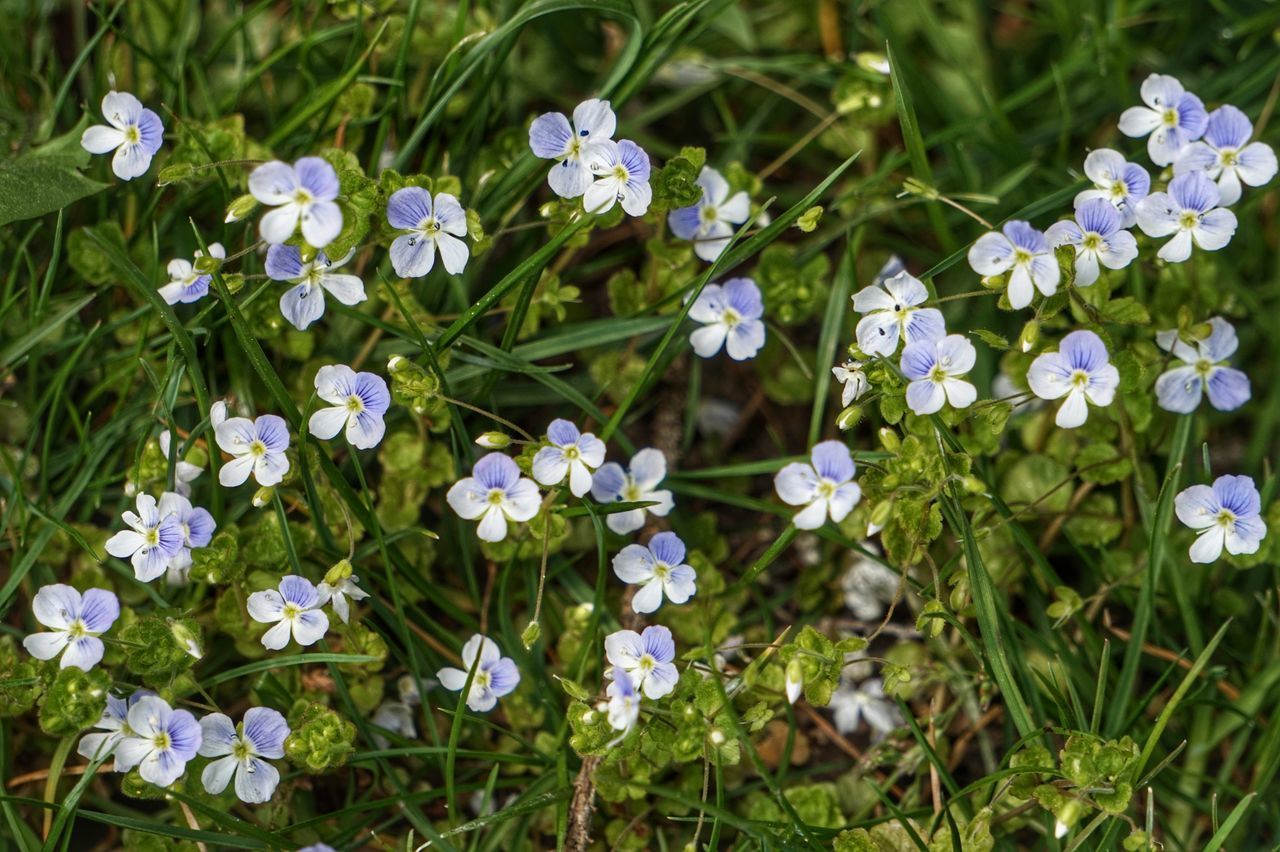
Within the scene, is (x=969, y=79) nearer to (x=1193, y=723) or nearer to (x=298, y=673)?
(x=1193, y=723)

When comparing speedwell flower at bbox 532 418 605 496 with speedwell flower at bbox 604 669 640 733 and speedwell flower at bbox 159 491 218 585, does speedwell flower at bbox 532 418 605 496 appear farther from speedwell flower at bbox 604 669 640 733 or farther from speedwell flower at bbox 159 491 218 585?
speedwell flower at bbox 159 491 218 585

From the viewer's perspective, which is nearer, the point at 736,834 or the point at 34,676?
the point at 34,676

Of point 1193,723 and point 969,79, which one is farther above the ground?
point 969,79

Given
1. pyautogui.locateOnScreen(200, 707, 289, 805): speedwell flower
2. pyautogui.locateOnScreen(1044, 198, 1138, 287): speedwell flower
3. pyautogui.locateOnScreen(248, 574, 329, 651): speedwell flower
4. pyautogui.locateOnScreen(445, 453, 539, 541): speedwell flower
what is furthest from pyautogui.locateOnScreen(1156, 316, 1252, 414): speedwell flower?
pyautogui.locateOnScreen(200, 707, 289, 805): speedwell flower

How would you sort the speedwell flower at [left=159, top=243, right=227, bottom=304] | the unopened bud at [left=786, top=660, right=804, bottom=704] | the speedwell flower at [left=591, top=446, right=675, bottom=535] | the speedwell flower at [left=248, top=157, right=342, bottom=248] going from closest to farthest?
the speedwell flower at [left=248, top=157, right=342, bottom=248]
the unopened bud at [left=786, top=660, right=804, bottom=704]
the speedwell flower at [left=159, top=243, right=227, bottom=304]
the speedwell flower at [left=591, top=446, right=675, bottom=535]

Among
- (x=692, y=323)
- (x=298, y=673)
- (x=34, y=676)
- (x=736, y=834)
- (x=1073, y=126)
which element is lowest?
(x=736, y=834)

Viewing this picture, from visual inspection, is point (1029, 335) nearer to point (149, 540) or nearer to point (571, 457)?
point (571, 457)

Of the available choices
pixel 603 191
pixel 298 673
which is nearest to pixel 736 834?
pixel 298 673
